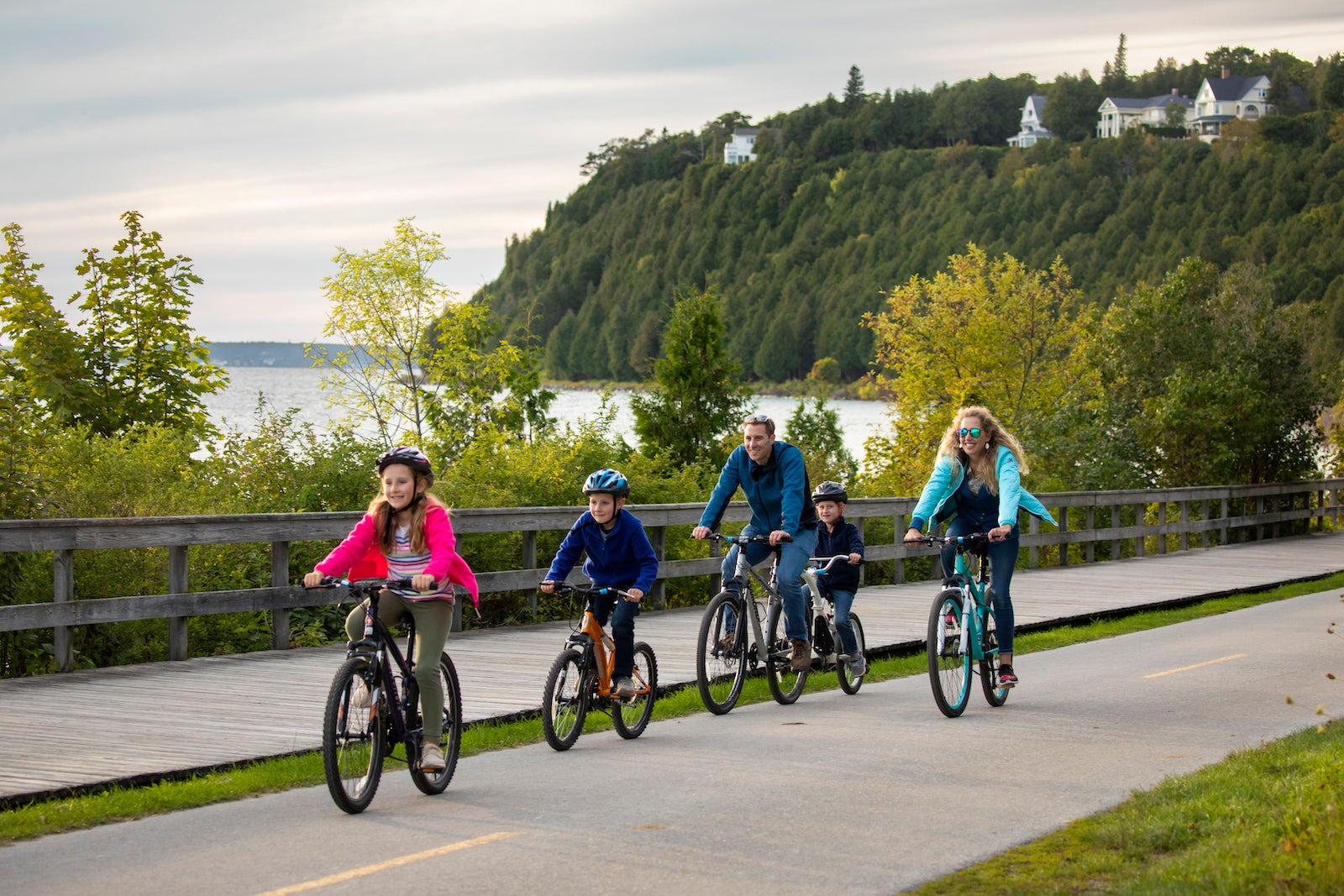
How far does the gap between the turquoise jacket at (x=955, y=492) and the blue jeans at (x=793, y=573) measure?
30.4 inches

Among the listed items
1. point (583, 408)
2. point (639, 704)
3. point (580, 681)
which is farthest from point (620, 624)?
point (583, 408)

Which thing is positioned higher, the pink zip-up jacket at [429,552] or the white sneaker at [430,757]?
the pink zip-up jacket at [429,552]

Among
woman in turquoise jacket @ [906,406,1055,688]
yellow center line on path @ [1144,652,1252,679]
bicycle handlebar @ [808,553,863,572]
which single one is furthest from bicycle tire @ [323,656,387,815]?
yellow center line on path @ [1144,652,1252,679]

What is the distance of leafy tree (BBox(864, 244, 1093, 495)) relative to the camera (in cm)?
5928

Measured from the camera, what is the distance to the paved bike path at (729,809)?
19.2 ft

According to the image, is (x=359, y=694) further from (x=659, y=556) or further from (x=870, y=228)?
(x=870, y=228)

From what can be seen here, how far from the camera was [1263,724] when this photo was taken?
960 centimetres

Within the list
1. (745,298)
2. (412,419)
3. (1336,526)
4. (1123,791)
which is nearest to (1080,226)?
(745,298)

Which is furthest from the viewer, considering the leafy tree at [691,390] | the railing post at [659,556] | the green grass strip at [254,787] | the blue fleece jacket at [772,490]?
the leafy tree at [691,390]

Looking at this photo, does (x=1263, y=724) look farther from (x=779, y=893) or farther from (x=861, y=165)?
(x=861, y=165)

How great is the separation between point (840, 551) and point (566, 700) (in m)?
3.28

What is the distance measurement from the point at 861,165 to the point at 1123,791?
173 m

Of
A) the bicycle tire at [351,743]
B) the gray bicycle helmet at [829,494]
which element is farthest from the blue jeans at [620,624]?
the gray bicycle helmet at [829,494]

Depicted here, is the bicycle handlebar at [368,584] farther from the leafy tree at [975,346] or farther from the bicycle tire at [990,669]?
the leafy tree at [975,346]
